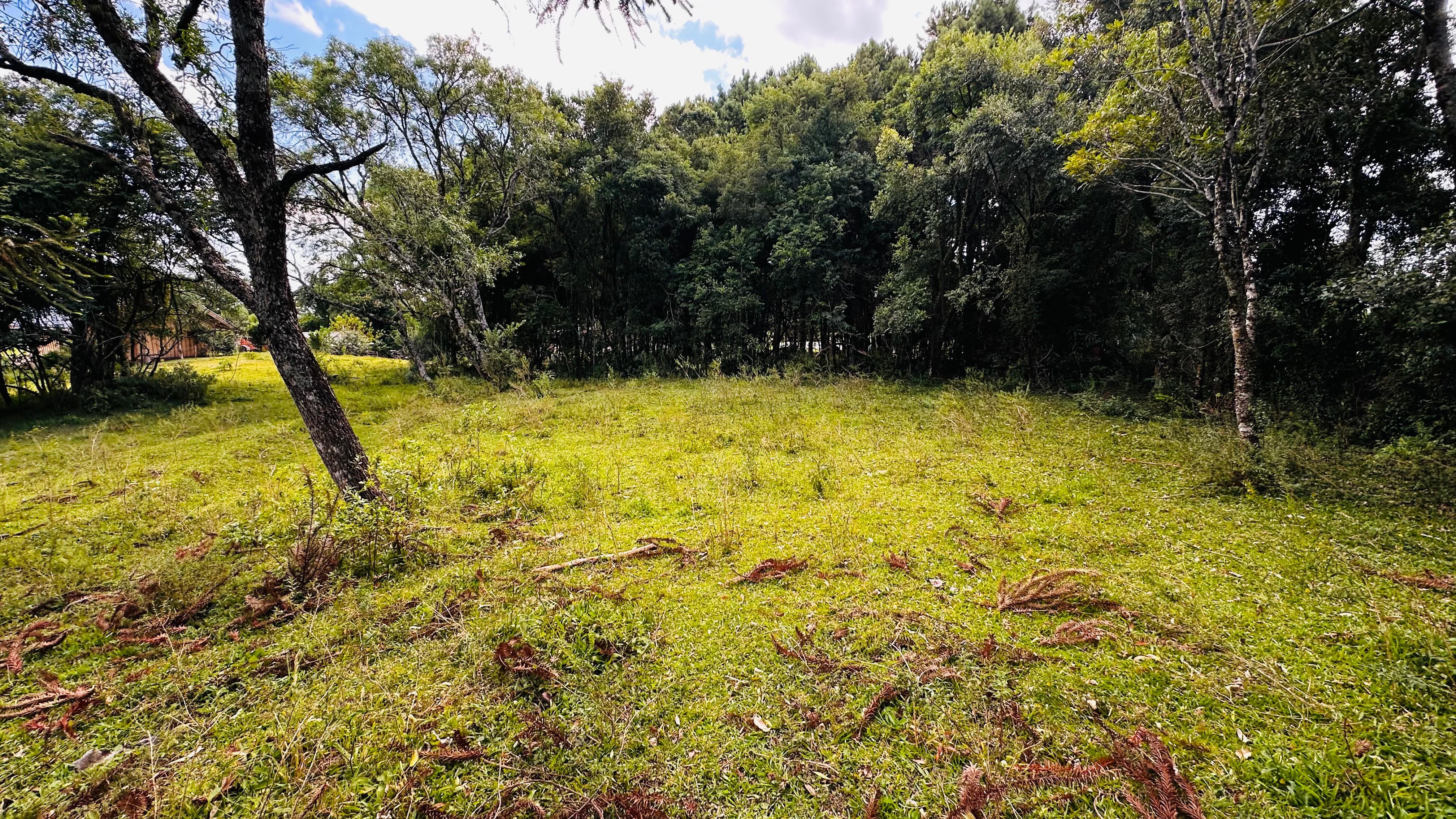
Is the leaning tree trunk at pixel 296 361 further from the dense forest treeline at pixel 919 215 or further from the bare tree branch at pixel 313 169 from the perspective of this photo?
the dense forest treeline at pixel 919 215

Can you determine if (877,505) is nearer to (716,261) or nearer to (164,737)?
(164,737)

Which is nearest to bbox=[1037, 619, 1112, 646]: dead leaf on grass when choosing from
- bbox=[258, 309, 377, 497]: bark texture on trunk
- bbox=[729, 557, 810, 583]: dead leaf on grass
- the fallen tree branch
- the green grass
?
the green grass

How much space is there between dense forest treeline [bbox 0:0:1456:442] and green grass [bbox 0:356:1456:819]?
2979 millimetres

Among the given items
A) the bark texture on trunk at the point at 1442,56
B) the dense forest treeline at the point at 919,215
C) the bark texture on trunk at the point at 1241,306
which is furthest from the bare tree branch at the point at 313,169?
the bark texture on trunk at the point at 1442,56

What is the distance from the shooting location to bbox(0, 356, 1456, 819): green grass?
7.33 ft

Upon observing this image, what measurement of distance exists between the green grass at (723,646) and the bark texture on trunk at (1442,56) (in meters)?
4.34

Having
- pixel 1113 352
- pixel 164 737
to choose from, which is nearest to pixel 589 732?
pixel 164 737

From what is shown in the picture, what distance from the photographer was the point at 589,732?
2543mm

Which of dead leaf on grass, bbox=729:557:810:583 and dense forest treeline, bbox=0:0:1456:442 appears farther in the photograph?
dense forest treeline, bbox=0:0:1456:442

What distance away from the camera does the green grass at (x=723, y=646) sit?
2234 millimetres

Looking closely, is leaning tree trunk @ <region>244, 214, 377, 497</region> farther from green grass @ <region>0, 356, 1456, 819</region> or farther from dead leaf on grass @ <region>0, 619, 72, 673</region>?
dead leaf on grass @ <region>0, 619, 72, 673</region>

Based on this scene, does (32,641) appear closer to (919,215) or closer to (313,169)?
(313,169)

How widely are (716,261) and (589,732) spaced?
1775cm

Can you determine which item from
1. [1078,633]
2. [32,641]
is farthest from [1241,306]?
[32,641]
